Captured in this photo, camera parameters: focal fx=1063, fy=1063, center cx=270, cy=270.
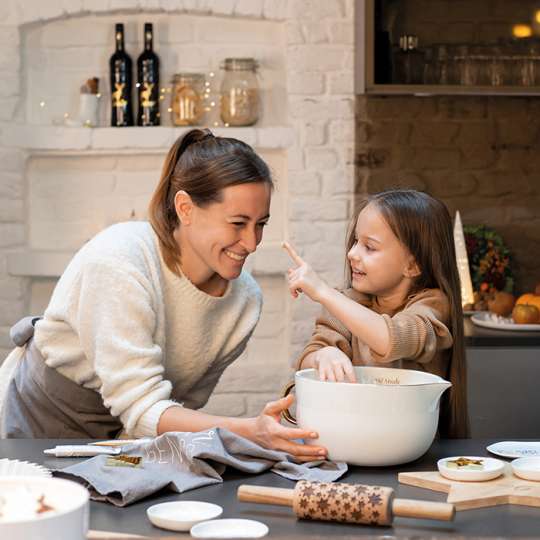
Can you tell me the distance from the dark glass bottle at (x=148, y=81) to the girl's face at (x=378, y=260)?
7.66 feet

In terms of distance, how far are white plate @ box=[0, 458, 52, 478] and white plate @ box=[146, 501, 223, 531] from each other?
0.23 m

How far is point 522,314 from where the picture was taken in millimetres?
3539

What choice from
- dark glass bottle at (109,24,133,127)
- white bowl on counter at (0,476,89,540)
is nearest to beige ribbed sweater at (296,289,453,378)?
white bowl on counter at (0,476,89,540)

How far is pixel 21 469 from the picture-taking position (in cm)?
155

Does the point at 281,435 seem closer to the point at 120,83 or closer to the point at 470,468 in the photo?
the point at 470,468

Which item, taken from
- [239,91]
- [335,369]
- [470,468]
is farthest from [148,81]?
[470,468]

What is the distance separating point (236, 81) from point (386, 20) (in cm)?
70

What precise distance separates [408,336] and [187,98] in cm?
259

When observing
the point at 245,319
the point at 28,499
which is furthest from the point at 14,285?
the point at 28,499

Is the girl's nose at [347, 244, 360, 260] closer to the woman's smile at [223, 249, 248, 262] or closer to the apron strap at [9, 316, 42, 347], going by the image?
the woman's smile at [223, 249, 248, 262]

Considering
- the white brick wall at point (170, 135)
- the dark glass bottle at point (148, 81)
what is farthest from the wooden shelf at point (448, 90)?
the dark glass bottle at point (148, 81)

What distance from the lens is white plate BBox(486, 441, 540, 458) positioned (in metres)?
1.70

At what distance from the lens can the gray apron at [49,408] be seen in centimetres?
221

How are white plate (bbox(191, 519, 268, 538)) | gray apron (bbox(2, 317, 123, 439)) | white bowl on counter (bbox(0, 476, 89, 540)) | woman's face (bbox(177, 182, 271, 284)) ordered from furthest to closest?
1. gray apron (bbox(2, 317, 123, 439))
2. woman's face (bbox(177, 182, 271, 284))
3. white plate (bbox(191, 519, 268, 538))
4. white bowl on counter (bbox(0, 476, 89, 540))
